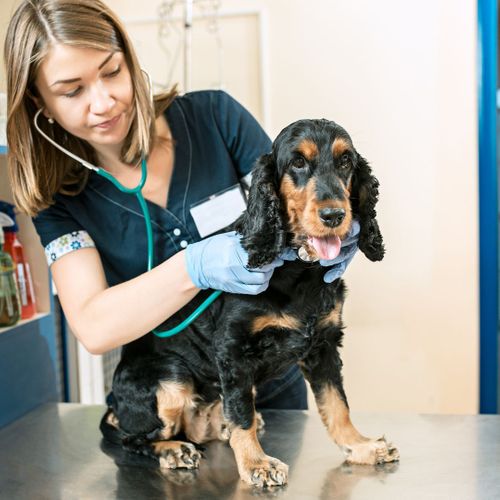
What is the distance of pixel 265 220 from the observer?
3.99 ft

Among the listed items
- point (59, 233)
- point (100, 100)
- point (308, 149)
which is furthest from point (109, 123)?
point (308, 149)

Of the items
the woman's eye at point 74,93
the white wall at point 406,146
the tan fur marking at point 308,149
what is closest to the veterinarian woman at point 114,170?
the woman's eye at point 74,93

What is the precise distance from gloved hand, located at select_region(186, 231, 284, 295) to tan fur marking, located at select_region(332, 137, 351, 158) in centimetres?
23

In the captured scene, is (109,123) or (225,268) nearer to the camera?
(225,268)

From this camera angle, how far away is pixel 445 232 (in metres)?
3.01

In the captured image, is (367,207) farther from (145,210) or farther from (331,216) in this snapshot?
(145,210)

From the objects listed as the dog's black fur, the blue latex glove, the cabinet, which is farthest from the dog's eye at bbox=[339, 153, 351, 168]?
the cabinet

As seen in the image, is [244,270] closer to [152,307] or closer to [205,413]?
[152,307]

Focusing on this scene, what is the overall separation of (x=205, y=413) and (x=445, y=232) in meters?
1.85

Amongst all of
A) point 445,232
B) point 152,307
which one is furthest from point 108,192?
point 445,232

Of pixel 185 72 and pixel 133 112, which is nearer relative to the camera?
pixel 133 112

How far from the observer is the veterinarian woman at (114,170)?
1.38 metres

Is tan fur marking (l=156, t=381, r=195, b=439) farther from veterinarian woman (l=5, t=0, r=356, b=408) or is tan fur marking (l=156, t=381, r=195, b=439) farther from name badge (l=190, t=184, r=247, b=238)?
name badge (l=190, t=184, r=247, b=238)

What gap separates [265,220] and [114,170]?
0.57 meters
